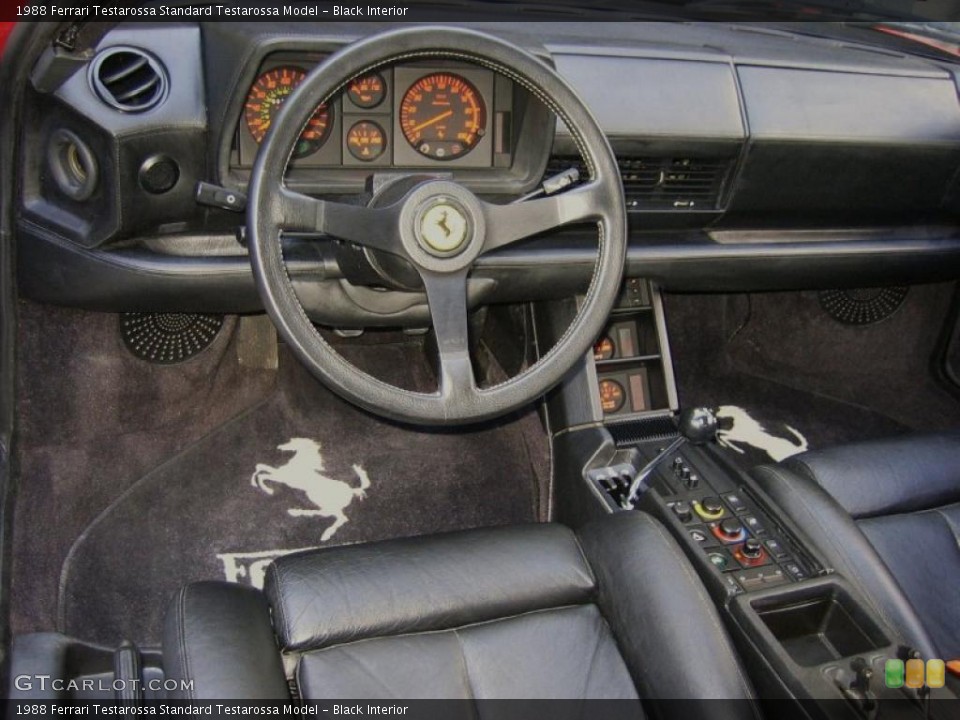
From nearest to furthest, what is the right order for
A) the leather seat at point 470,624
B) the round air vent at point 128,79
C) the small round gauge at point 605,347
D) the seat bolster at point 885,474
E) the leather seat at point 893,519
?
1. the leather seat at point 470,624
2. the leather seat at point 893,519
3. the round air vent at point 128,79
4. the seat bolster at point 885,474
5. the small round gauge at point 605,347

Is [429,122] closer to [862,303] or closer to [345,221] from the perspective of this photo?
[345,221]

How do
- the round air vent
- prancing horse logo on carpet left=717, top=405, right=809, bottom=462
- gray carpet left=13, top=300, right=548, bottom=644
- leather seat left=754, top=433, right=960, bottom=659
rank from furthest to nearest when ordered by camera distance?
prancing horse logo on carpet left=717, top=405, right=809, bottom=462
gray carpet left=13, top=300, right=548, bottom=644
the round air vent
leather seat left=754, top=433, right=960, bottom=659

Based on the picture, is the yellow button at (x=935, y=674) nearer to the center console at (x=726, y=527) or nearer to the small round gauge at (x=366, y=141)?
the center console at (x=726, y=527)

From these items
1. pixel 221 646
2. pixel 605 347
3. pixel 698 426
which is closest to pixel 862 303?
pixel 605 347

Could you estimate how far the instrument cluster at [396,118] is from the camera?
2047mm

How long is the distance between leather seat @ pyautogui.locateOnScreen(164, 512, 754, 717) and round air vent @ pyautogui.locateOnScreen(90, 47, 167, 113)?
0.91 m

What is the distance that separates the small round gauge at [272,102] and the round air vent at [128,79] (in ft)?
0.56

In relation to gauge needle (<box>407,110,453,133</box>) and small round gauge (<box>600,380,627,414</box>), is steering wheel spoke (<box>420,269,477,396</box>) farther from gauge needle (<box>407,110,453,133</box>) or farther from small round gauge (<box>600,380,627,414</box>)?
small round gauge (<box>600,380,627,414</box>)

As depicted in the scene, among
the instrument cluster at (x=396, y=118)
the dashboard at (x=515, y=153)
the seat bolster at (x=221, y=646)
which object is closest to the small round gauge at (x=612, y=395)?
the dashboard at (x=515, y=153)

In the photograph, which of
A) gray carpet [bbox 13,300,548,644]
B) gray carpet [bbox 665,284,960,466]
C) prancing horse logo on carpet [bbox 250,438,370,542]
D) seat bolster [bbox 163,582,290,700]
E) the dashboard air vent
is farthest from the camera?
gray carpet [bbox 665,284,960,466]

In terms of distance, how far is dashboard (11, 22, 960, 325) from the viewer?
6.40 feet

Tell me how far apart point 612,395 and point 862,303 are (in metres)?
1.21

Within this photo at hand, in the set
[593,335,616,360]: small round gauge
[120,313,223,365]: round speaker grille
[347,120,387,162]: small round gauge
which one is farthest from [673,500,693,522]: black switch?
Result: [120,313,223,365]: round speaker grille

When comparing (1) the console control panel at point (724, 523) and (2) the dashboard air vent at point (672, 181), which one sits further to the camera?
(2) the dashboard air vent at point (672, 181)
